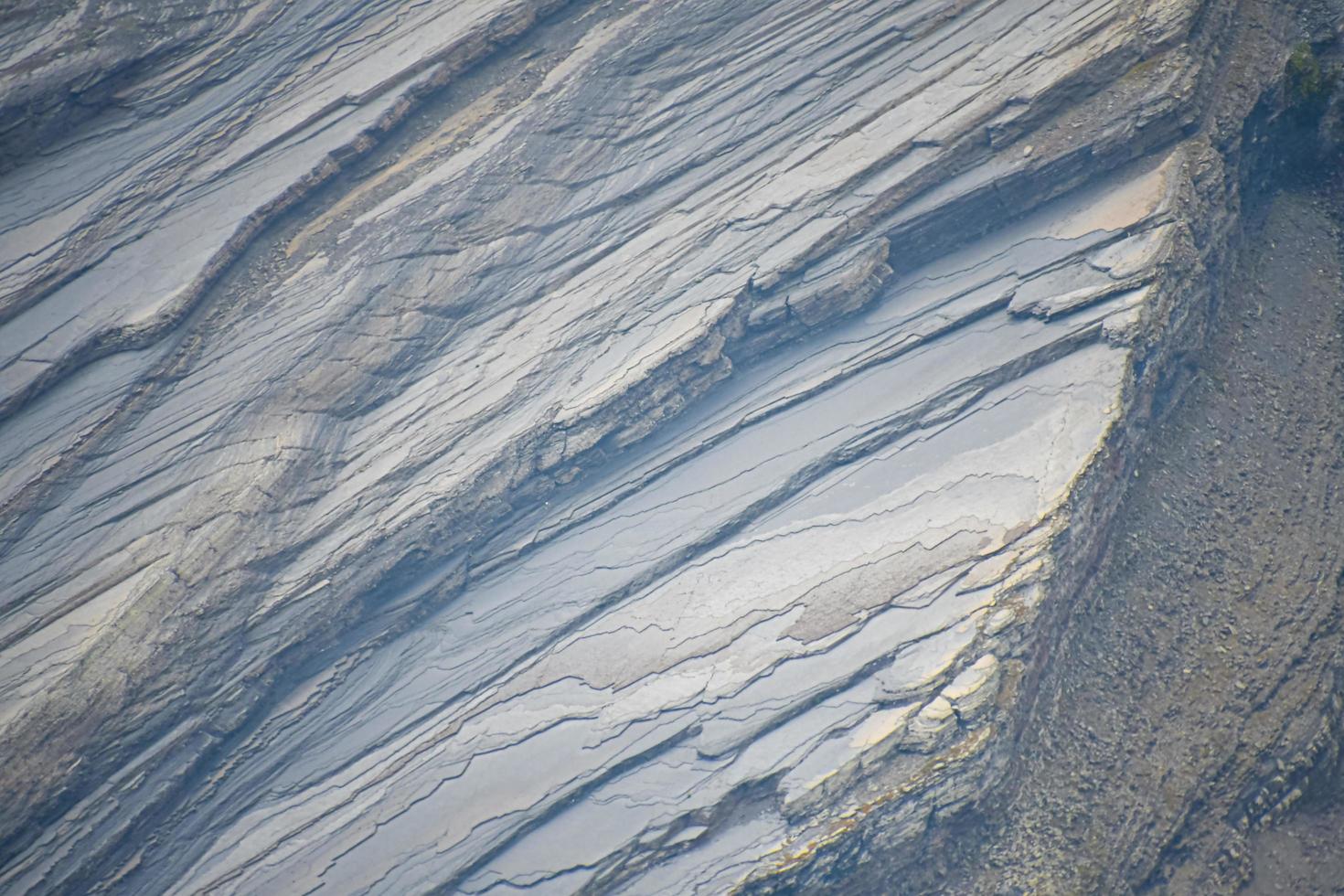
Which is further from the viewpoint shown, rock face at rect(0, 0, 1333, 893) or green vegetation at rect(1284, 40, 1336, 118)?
green vegetation at rect(1284, 40, 1336, 118)

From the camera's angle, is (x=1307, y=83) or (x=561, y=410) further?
(x=1307, y=83)

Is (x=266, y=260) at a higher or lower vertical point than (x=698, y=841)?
higher

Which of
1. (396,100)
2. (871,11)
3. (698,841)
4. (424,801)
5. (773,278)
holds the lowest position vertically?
(698,841)

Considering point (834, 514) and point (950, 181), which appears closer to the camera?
point (834, 514)

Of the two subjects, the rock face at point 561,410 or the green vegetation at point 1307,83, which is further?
the green vegetation at point 1307,83

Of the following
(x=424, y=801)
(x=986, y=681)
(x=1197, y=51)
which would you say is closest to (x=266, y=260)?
(x=424, y=801)

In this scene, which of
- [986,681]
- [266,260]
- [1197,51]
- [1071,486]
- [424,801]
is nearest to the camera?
[986,681]

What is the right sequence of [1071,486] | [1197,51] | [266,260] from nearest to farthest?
1. [1071,486]
2. [1197,51]
3. [266,260]

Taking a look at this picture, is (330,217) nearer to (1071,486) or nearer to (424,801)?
(424,801)
